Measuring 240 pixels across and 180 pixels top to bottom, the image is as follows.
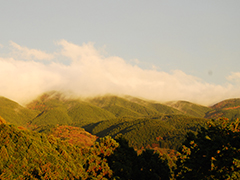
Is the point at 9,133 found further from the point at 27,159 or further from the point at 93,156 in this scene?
the point at 93,156

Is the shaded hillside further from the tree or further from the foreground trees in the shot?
the tree

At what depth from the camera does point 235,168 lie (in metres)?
24.1

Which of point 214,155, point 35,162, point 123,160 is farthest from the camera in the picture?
point 123,160

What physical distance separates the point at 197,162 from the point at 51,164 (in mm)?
24706

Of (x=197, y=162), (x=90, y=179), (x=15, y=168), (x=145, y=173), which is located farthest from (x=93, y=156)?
(x=197, y=162)

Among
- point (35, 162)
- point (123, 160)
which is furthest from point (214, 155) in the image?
point (35, 162)

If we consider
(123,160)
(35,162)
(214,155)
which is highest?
(214,155)

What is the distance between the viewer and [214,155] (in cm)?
2792

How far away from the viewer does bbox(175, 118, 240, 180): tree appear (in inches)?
1003

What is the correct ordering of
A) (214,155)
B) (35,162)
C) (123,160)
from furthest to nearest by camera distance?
1. (123,160)
2. (35,162)
3. (214,155)

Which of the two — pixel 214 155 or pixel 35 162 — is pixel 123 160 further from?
pixel 214 155

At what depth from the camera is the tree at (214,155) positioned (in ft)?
83.5

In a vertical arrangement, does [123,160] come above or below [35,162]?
below

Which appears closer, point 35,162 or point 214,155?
point 214,155
